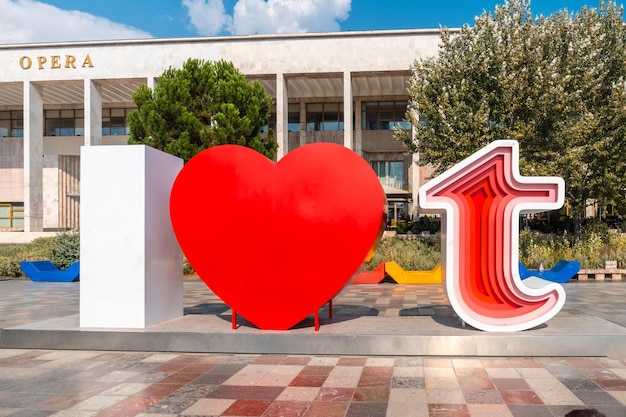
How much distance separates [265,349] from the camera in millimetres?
7234

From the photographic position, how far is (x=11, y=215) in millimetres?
41156

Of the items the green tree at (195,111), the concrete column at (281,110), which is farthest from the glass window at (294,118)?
the green tree at (195,111)

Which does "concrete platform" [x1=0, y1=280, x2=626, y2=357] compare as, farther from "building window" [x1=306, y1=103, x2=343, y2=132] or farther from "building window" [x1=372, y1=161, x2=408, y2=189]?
"building window" [x1=306, y1=103, x2=343, y2=132]

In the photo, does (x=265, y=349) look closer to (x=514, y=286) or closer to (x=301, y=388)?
(x=301, y=388)

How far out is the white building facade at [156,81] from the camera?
33.4 meters

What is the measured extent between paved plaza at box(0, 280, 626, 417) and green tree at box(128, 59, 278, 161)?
14684 millimetres

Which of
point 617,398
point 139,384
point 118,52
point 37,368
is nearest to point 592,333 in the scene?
point 617,398

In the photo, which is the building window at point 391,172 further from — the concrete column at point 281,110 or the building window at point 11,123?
the building window at point 11,123

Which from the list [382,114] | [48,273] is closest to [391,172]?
[382,114]

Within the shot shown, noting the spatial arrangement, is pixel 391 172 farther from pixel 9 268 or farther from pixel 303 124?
pixel 9 268

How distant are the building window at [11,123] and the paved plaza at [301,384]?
41.1 m

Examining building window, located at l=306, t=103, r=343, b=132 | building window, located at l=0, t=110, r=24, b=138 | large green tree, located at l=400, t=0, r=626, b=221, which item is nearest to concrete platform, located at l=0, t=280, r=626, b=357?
large green tree, located at l=400, t=0, r=626, b=221

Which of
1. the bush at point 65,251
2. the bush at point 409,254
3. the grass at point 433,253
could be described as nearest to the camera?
the grass at point 433,253

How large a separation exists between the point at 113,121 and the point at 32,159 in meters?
8.28
